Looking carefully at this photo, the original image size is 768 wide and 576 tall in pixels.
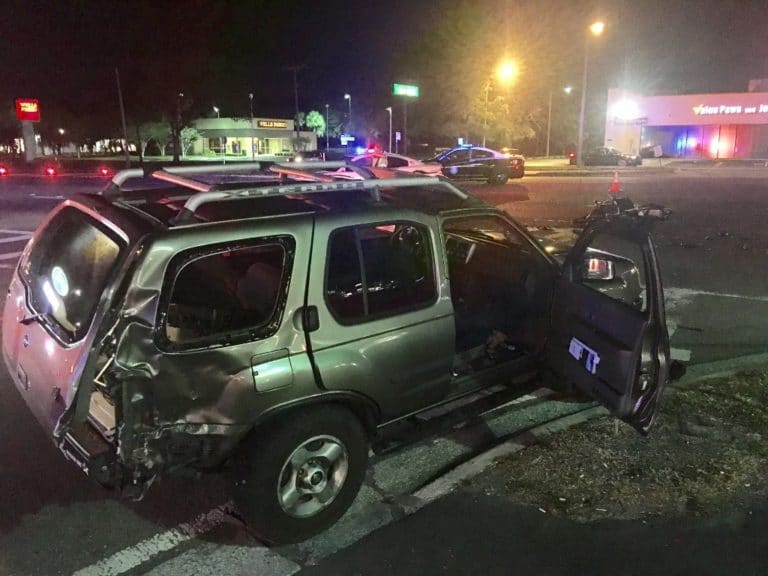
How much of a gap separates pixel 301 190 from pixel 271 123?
7487 cm

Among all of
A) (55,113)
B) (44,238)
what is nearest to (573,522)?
(44,238)

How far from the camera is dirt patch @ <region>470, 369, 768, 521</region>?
3.64 meters


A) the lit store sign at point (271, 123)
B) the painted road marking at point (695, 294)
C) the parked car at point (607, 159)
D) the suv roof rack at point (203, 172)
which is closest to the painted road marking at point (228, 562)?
the suv roof rack at point (203, 172)

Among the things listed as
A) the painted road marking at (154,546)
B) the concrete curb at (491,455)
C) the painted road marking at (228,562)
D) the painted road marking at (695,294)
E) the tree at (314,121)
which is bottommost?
the painted road marking at (695,294)

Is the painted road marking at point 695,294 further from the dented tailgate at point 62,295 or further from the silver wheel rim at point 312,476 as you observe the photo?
the dented tailgate at point 62,295

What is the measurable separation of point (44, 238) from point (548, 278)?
3122mm

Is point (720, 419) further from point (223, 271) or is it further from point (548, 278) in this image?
point (223, 271)

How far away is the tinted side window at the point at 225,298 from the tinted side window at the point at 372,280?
0.29 metres

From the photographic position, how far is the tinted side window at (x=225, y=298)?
119 inches

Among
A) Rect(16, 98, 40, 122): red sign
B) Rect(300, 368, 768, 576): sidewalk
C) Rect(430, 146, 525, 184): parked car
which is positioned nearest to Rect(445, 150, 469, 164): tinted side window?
Rect(430, 146, 525, 184): parked car

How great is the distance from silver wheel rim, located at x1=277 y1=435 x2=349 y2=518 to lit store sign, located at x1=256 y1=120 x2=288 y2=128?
241 feet

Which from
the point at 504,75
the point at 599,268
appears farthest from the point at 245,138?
the point at 599,268

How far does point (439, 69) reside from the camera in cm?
4519

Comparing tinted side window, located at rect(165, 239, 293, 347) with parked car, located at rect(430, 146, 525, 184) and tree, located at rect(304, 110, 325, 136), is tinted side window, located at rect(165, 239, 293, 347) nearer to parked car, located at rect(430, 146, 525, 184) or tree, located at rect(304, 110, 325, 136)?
parked car, located at rect(430, 146, 525, 184)
